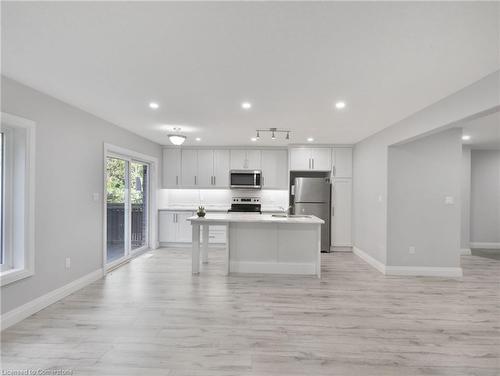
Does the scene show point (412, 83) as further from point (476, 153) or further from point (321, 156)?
point (476, 153)

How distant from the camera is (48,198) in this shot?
3.14 meters

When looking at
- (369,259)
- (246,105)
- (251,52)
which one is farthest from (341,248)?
(251,52)

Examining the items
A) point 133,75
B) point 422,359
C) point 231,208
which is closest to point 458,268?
point 422,359

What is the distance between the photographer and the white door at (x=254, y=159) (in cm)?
652

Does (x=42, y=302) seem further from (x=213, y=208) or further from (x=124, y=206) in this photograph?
(x=213, y=208)

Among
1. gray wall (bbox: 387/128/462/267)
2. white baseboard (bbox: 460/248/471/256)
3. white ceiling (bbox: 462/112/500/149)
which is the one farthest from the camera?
white baseboard (bbox: 460/248/471/256)

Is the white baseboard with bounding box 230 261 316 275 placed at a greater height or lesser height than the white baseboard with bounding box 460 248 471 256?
greater

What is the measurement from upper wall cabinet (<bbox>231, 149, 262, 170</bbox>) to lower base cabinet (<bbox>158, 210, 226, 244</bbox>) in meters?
1.55

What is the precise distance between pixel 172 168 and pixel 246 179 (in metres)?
1.83

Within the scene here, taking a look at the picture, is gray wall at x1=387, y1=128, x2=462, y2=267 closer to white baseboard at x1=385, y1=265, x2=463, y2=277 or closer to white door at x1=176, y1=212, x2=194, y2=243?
white baseboard at x1=385, y1=265, x2=463, y2=277

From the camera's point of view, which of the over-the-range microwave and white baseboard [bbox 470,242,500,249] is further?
white baseboard [bbox 470,242,500,249]

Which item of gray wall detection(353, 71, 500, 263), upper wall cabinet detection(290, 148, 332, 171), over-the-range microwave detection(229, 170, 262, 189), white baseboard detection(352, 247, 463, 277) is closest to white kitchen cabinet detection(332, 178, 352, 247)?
gray wall detection(353, 71, 500, 263)

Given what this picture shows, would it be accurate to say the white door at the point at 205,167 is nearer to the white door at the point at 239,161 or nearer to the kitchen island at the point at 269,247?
the white door at the point at 239,161

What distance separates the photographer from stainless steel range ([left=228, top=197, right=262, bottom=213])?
6.55m
